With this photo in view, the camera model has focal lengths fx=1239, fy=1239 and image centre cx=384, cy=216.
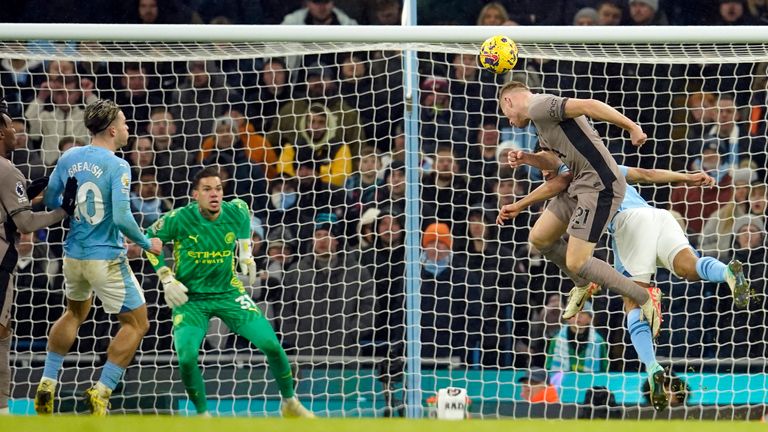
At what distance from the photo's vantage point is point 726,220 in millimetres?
10031

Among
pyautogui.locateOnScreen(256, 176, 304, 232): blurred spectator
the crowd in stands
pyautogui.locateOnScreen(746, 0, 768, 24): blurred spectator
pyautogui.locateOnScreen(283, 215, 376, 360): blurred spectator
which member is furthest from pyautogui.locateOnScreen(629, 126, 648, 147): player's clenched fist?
pyautogui.locateOnScreen(746, 0, 768, 24): blurred spectator

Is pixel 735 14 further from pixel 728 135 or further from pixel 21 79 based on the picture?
pixel 21 79

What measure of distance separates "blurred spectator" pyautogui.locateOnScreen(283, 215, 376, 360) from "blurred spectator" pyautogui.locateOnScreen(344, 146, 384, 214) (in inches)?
10.9

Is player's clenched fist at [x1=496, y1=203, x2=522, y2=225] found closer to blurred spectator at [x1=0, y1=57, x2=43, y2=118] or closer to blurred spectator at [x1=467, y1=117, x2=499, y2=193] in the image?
blurred spectator at [x1=467, y1=117, x2=499, y2=193]

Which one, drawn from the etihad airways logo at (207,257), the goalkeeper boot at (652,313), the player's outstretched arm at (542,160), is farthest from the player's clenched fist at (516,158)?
the etihad airways logo at (207,257)

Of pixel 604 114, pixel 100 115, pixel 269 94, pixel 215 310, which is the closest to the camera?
pixel 604 114

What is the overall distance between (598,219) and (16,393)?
4.63 meters

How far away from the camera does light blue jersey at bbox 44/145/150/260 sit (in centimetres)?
769

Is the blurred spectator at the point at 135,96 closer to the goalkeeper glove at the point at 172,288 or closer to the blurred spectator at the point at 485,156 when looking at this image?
the goalkeeper glove at the point at 172,288

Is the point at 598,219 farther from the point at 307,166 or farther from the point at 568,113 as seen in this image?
the point at 307,166

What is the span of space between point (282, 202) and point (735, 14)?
4421mm

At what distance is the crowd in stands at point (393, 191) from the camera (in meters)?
9.78

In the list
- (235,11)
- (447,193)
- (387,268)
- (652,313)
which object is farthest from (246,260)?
(235,11)

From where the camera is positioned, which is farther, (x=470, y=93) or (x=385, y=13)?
(x=385, y=13)
